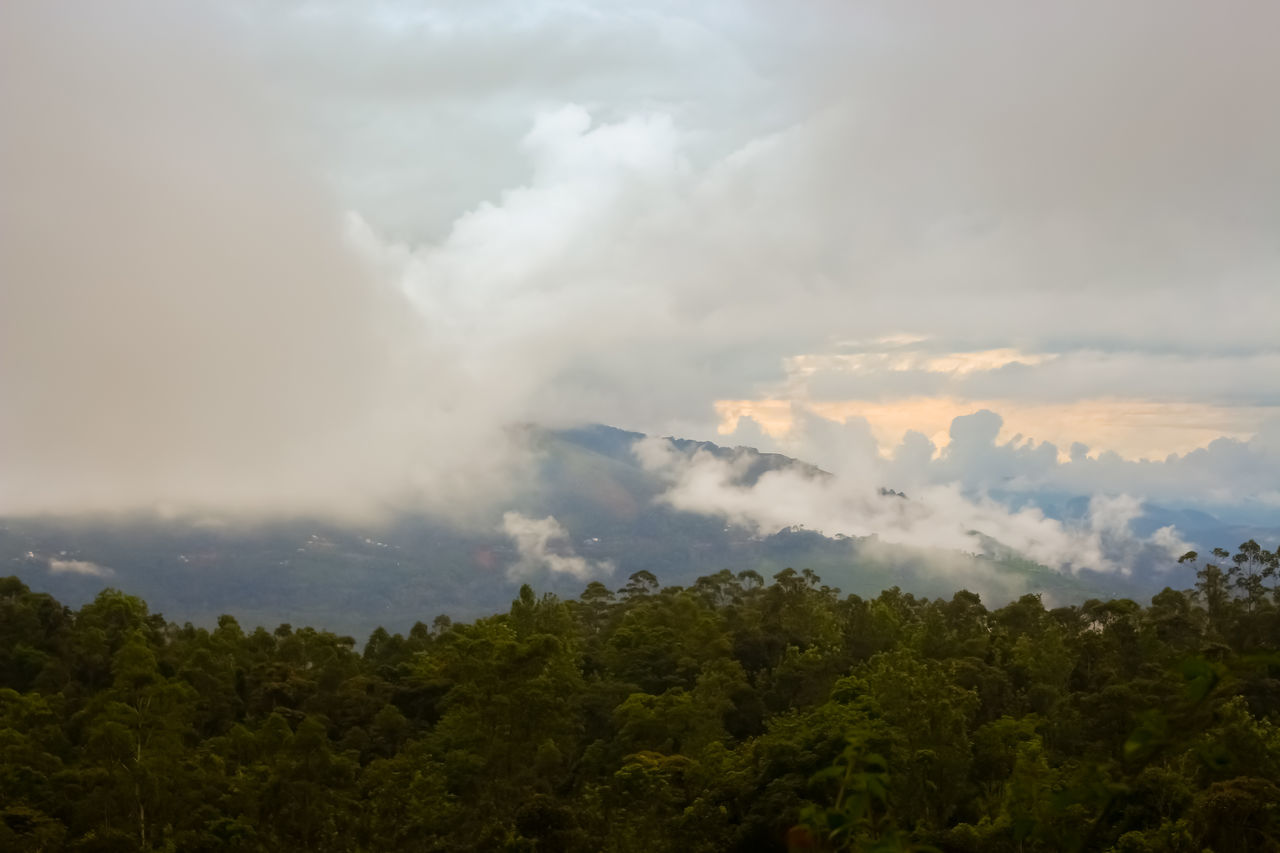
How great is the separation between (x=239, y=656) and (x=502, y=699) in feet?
122

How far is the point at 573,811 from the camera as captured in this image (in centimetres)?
3738

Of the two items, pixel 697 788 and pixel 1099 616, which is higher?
pixel 1099 616

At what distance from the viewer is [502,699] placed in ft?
155

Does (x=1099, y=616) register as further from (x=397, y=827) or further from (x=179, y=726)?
(x=179, y=726)

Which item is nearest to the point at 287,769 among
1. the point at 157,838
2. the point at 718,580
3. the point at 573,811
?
the point at 157,838

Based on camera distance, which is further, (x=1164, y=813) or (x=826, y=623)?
(x=826, y=623)

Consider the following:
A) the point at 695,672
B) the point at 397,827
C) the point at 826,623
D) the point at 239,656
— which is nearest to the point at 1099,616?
the point at 826,623

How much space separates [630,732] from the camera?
50156 millimetres

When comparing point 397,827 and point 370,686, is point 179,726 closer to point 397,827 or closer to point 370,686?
point 397,827

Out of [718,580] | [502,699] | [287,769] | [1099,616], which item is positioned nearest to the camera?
[287,769]

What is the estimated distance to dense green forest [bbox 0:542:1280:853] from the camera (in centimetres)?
3550

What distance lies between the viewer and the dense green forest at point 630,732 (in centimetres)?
3550

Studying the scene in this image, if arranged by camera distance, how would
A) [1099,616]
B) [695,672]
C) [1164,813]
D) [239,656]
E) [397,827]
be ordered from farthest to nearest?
[239,656]
[1099,616]
[695,672]
[397,827]
[1164,813]

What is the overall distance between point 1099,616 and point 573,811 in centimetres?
4487
